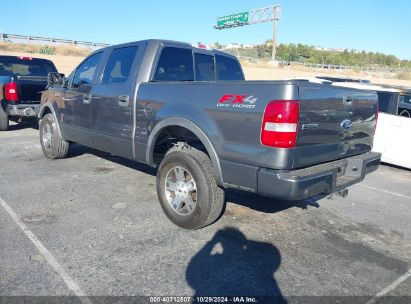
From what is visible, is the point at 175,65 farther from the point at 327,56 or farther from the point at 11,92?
the point at 327,56

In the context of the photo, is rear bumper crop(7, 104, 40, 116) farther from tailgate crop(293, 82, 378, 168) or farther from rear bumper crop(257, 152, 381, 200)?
tailgate crop(293, 82, 378, 168)

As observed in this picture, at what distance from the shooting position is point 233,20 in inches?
2133

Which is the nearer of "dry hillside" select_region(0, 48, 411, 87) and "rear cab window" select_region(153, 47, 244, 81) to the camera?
"rear cab window" select_region(153, 47, 244, 81)

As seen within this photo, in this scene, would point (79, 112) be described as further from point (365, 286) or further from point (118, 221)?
point (365, 286)

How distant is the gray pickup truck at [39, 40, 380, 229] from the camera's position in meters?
3.03

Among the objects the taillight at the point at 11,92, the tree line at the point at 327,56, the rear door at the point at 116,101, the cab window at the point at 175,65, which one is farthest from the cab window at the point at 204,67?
the tree line at the point at 327,56

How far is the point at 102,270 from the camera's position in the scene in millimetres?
2988

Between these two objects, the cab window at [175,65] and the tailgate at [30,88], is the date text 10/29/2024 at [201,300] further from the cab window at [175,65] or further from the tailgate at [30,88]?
the tailgate at [30,88]

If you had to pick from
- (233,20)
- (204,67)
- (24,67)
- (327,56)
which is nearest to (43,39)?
(233,20)

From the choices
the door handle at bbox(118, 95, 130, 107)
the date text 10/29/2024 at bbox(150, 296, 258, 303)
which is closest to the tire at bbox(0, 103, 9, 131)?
the door handle at bbox(118, 95, 130, 107)

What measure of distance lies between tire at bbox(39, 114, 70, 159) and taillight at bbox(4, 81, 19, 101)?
2423 millimetres

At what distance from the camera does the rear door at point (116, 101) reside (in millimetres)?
4438

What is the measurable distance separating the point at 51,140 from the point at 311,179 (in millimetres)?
4868

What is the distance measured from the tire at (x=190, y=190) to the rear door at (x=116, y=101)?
0.79 metres
